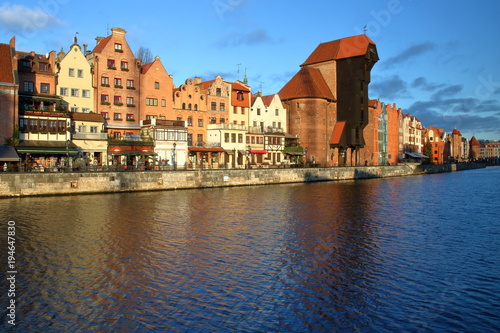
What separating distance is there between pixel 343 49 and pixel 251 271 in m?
85.3

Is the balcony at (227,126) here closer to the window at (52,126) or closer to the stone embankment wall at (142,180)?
the stone embankment wall at (142,180)

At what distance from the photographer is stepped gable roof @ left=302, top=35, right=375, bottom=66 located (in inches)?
3752

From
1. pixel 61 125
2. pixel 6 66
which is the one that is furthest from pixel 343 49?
pixel 6 66

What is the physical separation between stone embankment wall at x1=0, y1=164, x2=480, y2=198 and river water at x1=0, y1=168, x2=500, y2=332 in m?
9.46

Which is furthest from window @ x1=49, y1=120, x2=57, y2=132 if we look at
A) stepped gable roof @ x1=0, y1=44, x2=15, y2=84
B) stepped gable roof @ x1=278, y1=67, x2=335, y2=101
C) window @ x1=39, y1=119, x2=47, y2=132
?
stepped gable roof @ x1=278, y1=67, x2=335, y2=101

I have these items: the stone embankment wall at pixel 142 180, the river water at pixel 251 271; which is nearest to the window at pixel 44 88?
the stone embankment wall at pixel 142 180

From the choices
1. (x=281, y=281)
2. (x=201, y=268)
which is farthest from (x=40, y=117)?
(x=281, y=281)

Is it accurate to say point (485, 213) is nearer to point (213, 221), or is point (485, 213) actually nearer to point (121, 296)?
point (213, 221)

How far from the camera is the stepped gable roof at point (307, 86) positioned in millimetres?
91625

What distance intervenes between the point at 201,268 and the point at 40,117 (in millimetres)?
43564

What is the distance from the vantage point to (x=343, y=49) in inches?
3819

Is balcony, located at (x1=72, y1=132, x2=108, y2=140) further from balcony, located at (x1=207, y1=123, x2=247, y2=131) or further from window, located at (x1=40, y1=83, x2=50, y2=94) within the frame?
balcony, located at (x1=207, y1=123, x2=247, y2=131)

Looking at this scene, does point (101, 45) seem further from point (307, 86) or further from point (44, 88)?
point (307, 86)

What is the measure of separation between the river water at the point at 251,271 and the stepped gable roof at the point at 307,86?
188 feet
